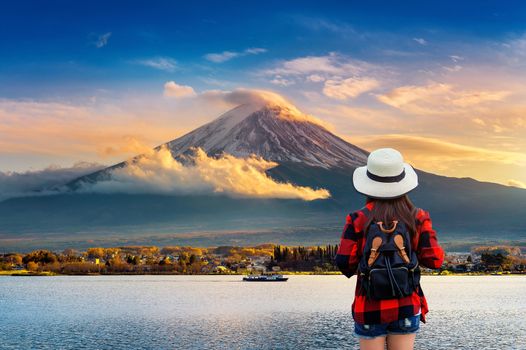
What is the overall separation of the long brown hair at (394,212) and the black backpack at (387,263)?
60 mm

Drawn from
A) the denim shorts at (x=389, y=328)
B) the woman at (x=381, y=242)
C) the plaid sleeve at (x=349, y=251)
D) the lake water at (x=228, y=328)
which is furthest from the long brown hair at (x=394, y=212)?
the lake water at (x=228, y=328)

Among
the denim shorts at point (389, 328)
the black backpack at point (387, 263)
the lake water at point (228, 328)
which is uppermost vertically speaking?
the black backpack at point (387, 263)

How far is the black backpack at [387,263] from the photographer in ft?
19.5

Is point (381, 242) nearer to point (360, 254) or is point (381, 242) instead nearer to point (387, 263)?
point (387, 263)

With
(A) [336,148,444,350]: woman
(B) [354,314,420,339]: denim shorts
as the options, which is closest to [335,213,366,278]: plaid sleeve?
(A) [336,148,444,350]: woman

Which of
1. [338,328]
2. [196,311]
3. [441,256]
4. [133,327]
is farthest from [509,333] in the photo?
[441,256]

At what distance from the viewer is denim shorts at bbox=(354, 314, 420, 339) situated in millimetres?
6047

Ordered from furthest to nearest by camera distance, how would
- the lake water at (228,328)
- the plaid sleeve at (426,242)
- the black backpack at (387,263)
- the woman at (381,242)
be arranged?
the lake water at (228,328)
the plaid sleeve at (426,242)
the woman at (381,242)
the black backpack at (387,263)

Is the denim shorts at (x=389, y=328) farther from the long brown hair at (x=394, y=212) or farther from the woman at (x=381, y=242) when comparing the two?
the long brown hair at (x=394, y=212)

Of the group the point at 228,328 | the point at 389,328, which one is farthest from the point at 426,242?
the point at 228,328

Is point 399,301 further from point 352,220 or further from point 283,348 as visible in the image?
point 283,348

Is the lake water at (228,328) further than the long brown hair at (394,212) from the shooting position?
Yes

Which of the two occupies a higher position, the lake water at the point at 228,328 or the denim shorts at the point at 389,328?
the denim shorts at the point at 389,328

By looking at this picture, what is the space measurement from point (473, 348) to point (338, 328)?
1400 cm
